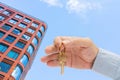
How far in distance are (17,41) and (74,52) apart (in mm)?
26461

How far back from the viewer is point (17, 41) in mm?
27922

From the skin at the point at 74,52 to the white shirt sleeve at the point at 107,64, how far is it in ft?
0.15

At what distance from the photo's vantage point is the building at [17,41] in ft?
78.6

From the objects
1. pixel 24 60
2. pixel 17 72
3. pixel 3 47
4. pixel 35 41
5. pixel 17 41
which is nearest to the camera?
pixel 17 72

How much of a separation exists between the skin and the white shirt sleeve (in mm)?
46

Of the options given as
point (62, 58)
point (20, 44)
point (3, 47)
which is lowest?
point (20, 44)

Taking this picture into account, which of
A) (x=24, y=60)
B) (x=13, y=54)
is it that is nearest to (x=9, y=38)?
(x=13, y=54)

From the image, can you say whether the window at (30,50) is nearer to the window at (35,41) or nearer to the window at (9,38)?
the window at (35,41)

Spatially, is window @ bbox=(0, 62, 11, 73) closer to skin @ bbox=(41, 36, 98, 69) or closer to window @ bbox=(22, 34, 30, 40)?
window @ bbox=(22, 34, 30, 40)

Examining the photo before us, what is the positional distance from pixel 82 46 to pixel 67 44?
10 centimetres

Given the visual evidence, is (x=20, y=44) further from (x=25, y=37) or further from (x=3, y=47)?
(x=3, y=47)

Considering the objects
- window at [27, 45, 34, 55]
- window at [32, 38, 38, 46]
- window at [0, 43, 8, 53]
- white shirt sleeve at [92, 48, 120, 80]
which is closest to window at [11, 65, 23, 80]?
window at [0, 43, 8, 53]

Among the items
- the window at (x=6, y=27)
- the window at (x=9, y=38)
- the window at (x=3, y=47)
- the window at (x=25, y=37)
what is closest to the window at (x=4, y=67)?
the window at (x=3, y=47)

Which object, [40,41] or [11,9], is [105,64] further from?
[11,9]
